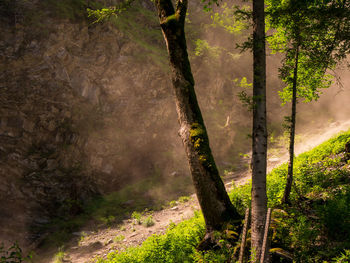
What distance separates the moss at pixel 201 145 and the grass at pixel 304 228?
157cm

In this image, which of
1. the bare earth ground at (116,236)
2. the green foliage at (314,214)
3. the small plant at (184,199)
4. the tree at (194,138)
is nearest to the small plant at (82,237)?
the bare earth ground at (116,236)

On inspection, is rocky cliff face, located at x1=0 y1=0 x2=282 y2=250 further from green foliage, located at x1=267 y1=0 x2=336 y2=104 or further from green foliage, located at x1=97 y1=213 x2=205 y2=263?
green foliage, located at x1=267 y1=0 x2=336 y2=104

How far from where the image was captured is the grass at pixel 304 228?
4.29m

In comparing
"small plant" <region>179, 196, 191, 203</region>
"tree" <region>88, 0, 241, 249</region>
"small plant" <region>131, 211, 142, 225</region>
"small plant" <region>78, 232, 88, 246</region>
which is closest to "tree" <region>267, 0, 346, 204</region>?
"tree" <region>88, 0, 241, 249</region>

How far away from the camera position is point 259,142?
4.46 metres

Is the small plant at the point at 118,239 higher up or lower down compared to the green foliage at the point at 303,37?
lower down

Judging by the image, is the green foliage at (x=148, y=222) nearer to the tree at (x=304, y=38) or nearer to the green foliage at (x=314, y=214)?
the green foliage at (x=314, y=214)

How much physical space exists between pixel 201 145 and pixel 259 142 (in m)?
1.26

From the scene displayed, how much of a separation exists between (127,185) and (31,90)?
31.4 feet

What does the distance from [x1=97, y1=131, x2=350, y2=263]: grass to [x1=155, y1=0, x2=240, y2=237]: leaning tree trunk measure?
0.57 metres

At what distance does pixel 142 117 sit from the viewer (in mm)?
19422

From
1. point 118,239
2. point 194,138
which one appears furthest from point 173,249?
point 118,239

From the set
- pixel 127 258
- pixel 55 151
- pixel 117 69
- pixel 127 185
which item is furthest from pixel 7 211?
pixel 117 69

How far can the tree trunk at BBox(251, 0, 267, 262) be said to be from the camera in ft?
14.3
